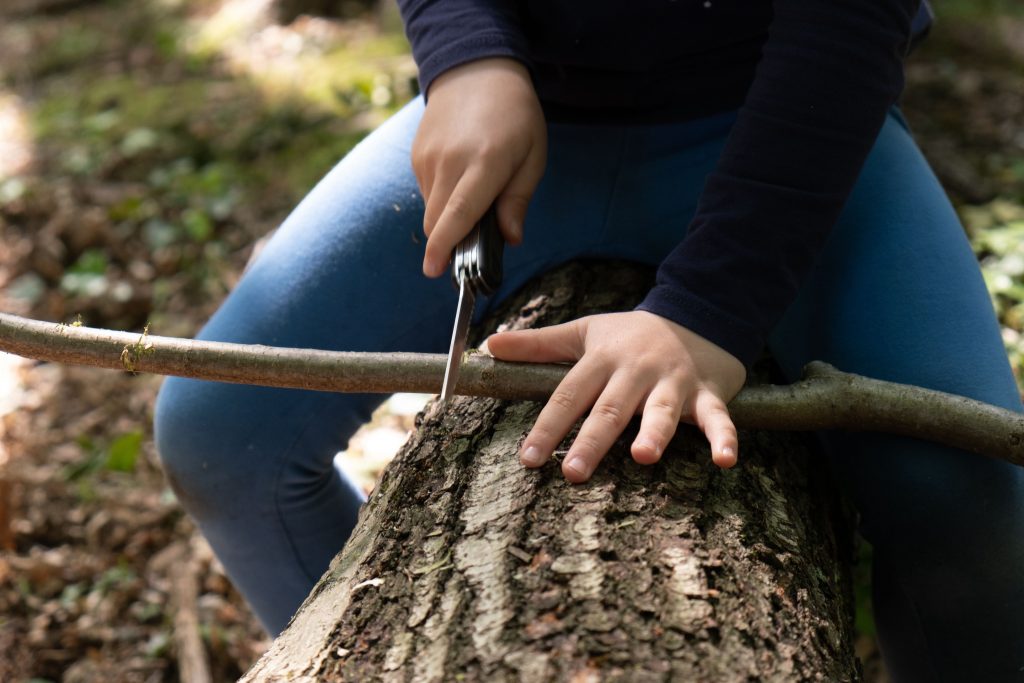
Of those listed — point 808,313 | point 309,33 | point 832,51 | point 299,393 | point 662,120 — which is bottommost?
point 309,33

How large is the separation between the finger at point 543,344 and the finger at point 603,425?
10 cm

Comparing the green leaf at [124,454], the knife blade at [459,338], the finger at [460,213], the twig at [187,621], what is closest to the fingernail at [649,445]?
the knife blade at [459,338]

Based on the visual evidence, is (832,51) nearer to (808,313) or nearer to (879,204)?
(879,204)

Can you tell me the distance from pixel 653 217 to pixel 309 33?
401 cm

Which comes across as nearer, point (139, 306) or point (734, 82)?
point (734, 82)

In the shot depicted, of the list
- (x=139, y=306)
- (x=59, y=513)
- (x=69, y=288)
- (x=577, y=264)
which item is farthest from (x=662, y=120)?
(x=69, y=288)

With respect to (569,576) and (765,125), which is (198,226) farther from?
(569,576)

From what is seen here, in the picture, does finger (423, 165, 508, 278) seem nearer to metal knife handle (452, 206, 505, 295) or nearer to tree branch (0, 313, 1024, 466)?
metal knife handle (452, 206, 505, 295)

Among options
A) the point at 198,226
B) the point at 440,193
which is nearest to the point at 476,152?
the point at 440,193

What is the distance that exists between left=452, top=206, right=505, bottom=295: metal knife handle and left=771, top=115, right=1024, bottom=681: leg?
517 mm

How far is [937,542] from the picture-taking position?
1228 mm

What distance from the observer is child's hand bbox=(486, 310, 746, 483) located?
3.34ft

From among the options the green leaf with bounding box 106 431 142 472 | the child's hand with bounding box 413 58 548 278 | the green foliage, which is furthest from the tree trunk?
the green leaf with bounding box 106 431 142 472

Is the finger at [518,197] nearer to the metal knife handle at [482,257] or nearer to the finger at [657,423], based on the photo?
the metal knife handle at [482,257]
